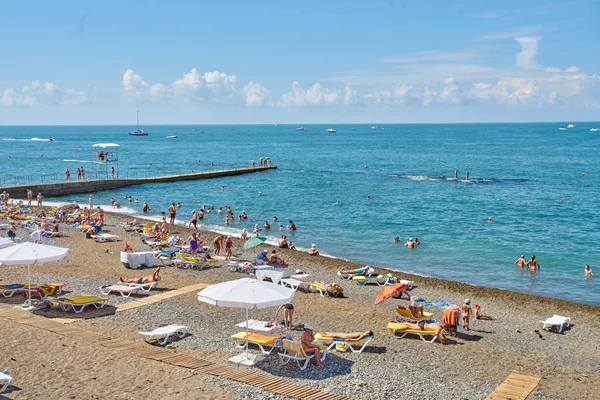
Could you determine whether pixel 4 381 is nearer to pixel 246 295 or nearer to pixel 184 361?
pixel 184 361

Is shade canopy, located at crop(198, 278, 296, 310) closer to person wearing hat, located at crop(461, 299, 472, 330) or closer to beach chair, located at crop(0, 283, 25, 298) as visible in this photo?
person wearing hat, located at crop(461, 299, 472, 330)

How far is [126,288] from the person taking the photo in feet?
58.8

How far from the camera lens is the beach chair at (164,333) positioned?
13508 mm

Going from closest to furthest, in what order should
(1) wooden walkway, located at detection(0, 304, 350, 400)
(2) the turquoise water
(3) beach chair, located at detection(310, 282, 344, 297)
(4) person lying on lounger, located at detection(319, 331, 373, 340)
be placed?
(1) wooden walkway, located at detection(0, 304, 350, 400) → (4) person lying on lounger, located at detection(319, 331, 373, 340) → (3) beach chair, located at detection(310, 282, 344, 297) → (2) the turquoise water

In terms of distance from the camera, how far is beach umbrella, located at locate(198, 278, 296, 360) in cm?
1220

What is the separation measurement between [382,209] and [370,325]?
2835cm

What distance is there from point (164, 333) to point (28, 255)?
197 inches

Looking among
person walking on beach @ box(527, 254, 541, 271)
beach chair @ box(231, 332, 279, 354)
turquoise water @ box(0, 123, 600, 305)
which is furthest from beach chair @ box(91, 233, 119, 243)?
person walking on beach @ box(527, 254, 541, 271)

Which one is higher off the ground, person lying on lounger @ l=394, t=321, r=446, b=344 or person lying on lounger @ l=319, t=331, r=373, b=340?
person lying on lounger @ l=319, t=331, r=373, b=340

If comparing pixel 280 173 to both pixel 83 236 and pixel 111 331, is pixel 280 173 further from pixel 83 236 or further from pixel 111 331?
pixel 111 331

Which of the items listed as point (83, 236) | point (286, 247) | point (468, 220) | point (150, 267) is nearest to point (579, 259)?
point (468, 220)

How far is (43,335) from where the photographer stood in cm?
1348

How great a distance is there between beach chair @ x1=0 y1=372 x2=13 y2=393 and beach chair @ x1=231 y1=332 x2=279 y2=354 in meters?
4.99

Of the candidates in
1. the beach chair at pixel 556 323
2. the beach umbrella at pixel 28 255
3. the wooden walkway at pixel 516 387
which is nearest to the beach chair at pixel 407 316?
the beach chair at pixel 556 323
